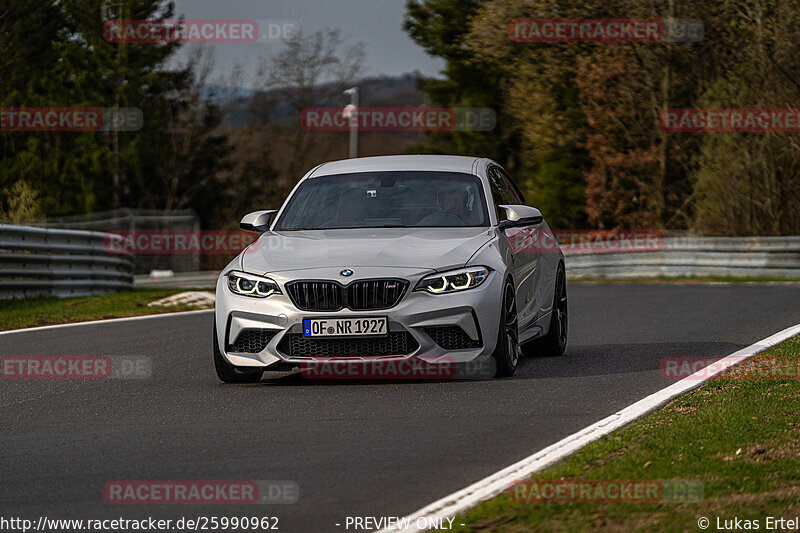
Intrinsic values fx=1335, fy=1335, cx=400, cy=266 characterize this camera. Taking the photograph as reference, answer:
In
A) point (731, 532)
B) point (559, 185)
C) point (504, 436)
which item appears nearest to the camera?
point (731, 532)

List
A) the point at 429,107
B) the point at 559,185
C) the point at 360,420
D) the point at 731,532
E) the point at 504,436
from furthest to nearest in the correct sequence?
the point at 429,107
the point at 559,185
the point at 360,420
the point at 504,436
the point at 731,532

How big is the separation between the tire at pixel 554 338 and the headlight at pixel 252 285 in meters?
2.90

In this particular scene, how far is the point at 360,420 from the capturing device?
7840 millimetres

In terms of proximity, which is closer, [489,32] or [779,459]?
[779,459]

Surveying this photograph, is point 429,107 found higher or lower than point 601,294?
higher

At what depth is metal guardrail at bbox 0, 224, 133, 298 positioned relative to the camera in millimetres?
17859

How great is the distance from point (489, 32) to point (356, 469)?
3424 cm

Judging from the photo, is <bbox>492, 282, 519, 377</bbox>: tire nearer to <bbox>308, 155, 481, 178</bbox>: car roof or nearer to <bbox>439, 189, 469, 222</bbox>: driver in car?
<bbox>439, 189, 469, 222</bbox>: driver in car

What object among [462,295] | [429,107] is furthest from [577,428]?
[429,107]

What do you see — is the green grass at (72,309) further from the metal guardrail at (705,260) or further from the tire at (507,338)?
the metal guardrail at (705,260)

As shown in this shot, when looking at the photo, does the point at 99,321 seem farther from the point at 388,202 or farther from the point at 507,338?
the point at 507,338

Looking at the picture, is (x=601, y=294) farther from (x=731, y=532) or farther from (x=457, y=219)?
(x=731, y=532)

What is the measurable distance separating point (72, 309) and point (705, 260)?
16.7 metres

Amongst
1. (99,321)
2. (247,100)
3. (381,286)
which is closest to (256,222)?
(381,286)
